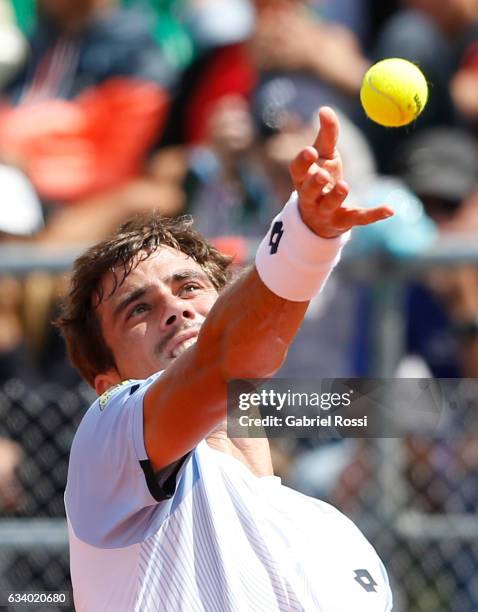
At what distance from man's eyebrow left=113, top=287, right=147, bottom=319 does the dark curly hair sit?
0.15 ft

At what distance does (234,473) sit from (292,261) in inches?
26.2

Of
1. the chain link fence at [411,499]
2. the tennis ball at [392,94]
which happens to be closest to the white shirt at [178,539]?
the tennis ball at [392,94]

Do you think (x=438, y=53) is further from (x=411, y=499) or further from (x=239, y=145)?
(x=411, y=499)

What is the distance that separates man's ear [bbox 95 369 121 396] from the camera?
10.0 feet

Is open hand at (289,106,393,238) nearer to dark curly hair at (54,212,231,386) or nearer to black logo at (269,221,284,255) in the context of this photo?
black logo at (269,221,284,255)

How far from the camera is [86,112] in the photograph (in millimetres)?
6434

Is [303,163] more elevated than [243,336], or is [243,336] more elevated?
[303,163]

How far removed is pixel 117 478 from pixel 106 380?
65 centimetres

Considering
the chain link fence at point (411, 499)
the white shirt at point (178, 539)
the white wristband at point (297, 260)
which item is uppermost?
the white wristband at point (297, 260)

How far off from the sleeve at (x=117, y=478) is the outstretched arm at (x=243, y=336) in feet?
0.14

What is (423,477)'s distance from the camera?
181 inches

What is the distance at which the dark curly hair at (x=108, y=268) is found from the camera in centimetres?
296

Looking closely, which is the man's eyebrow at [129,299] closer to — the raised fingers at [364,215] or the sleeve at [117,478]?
the sleeve at [117,478]

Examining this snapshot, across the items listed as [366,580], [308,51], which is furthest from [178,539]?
[308,51]
